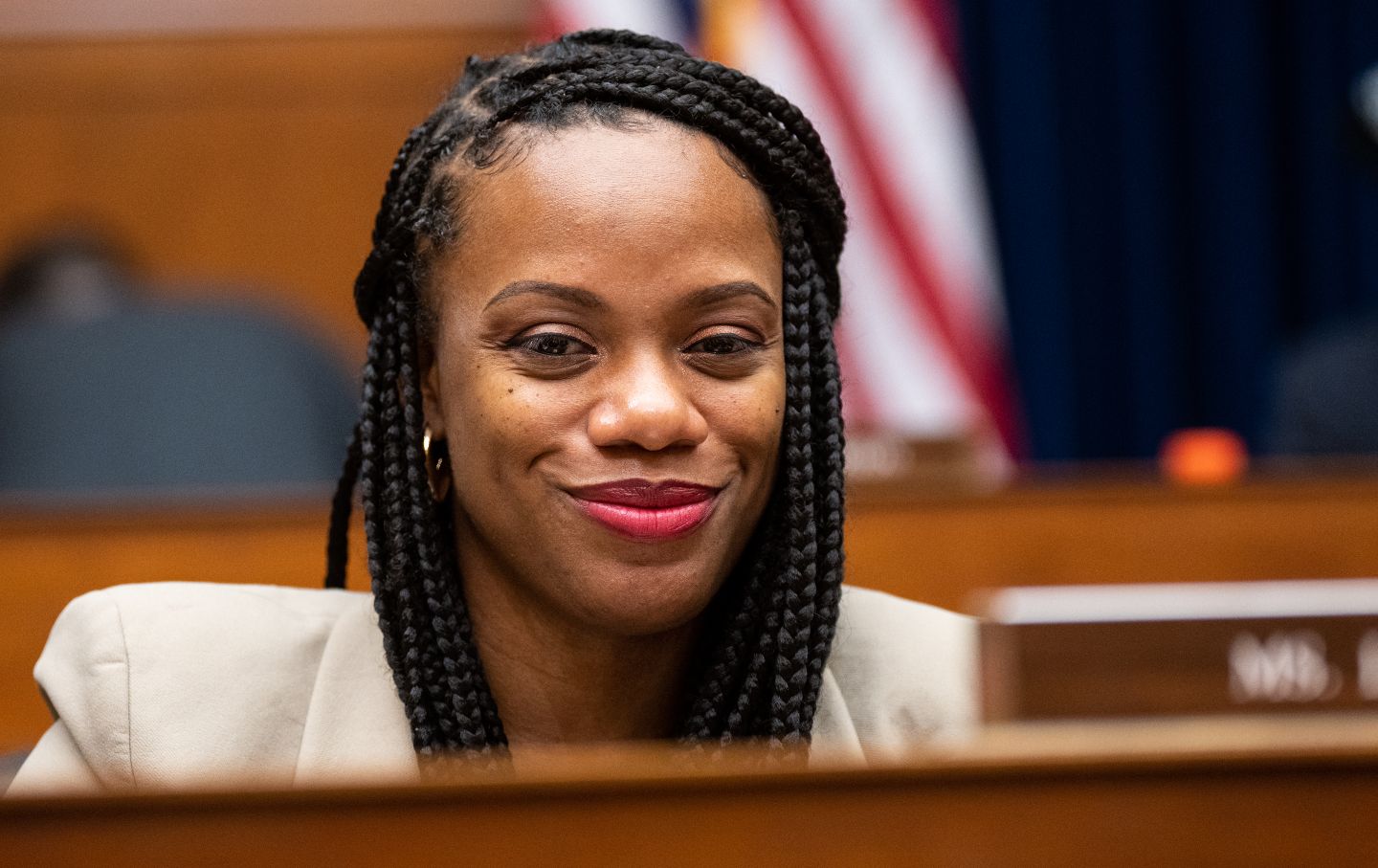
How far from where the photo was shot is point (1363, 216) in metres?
4.15

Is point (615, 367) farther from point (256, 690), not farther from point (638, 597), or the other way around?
point (256, 690)

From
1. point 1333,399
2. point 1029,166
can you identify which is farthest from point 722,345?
point 1029,166

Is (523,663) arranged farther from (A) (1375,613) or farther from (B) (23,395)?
(B) (23,395)

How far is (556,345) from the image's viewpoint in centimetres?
120

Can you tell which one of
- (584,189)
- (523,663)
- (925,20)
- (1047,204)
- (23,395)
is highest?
(925,20)

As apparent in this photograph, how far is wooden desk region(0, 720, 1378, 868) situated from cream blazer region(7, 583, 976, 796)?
0.41 metres

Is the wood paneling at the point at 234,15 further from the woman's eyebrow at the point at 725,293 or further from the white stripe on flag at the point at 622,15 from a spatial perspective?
the woman's eyebrow at the point at 725,293

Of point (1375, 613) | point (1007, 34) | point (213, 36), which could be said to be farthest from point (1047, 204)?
point (1375, 613)

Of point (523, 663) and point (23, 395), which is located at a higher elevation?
point (23, 395)

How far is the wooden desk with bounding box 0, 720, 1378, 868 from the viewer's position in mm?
739

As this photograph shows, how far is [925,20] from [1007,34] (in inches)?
17.1

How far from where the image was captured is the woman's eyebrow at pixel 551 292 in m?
1.17

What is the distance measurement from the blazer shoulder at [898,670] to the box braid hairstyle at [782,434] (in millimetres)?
91

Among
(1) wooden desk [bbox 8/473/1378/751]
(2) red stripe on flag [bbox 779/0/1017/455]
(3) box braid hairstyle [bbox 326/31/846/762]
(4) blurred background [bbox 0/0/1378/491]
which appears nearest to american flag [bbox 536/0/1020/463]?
(2) red stripe on flag [bbox 779/0/1017/455]
